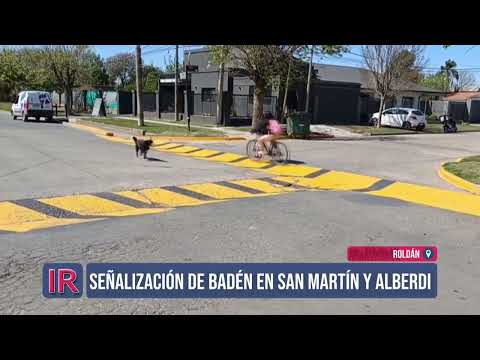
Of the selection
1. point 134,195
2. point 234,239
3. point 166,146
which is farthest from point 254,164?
point 234,239

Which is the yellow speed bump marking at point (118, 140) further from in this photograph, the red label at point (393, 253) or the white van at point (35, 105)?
the red label at point (393, 253)

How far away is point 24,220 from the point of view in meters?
7.06

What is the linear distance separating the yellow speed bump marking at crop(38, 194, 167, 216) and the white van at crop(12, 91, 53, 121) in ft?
79.1

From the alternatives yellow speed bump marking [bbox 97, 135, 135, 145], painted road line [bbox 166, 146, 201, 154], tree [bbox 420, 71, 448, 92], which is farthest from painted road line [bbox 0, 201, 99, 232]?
tree [bbox 420, 71, 448, 92]

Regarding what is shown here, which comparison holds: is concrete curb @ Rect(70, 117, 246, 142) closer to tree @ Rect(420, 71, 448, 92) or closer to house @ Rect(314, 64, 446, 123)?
house @ Rect(314, 64, 446, 123)

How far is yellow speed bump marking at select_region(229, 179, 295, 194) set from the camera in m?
9.99

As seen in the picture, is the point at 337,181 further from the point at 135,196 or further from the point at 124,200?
the point at 124,200

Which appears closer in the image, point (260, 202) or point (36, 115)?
point (260, 202)

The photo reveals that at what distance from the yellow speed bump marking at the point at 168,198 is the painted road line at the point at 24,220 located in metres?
1.69

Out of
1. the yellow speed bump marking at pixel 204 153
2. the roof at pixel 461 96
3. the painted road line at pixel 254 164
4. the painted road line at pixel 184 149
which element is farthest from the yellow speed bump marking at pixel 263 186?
the roof at pixel 461 96

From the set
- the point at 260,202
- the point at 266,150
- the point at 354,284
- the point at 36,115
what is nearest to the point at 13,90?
the point at 36,115
